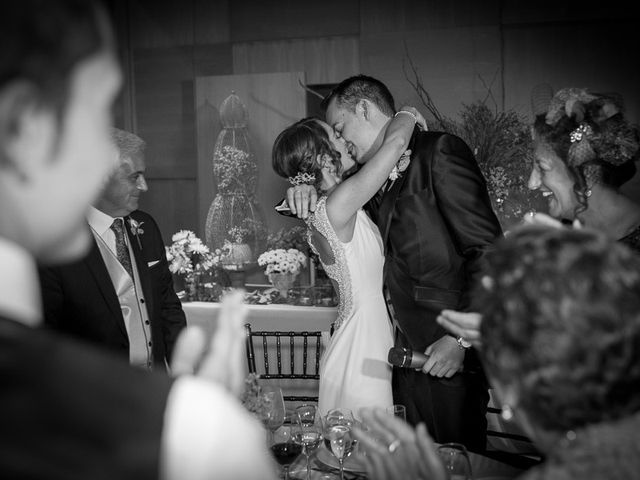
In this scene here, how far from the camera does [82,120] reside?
60 centimetres

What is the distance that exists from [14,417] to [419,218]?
2215mm

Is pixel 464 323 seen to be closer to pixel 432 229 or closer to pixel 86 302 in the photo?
pixel 432 229

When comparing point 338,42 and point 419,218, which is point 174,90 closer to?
point 338,42

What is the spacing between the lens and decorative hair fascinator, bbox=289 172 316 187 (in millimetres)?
2879

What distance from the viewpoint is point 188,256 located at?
15.3 ft

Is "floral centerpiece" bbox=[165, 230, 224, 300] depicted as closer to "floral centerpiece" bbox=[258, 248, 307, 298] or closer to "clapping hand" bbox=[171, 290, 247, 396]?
"floral centerpiece" bbox=[258, 248, 307, 298]

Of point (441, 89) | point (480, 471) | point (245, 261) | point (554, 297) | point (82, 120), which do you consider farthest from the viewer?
point (441, 89)

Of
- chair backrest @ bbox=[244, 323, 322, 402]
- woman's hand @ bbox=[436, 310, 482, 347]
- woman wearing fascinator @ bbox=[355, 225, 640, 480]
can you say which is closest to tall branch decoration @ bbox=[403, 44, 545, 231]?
chair backrest @ bbox=[244, 323, 322, 402]

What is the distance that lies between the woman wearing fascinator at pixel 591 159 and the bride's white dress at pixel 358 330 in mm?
835

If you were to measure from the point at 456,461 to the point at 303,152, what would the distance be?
1624mm

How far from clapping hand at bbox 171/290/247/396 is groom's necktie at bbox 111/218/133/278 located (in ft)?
7.06

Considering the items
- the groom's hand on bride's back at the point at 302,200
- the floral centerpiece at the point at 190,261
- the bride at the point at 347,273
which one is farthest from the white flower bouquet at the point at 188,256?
the groom's hand on bride's back at the point at 302,200

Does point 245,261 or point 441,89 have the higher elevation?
point 441,89

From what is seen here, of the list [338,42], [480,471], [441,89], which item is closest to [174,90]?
[338,42]
